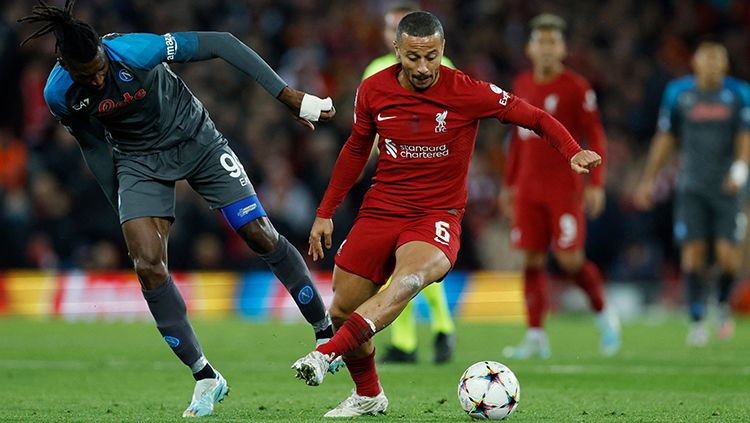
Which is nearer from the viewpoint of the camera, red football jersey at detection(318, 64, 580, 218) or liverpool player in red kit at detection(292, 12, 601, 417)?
liverpool player in red kit at detection(292, 12, 601, 417)

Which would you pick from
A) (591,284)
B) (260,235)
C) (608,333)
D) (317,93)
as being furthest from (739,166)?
(317,93)

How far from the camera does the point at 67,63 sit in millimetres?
7031

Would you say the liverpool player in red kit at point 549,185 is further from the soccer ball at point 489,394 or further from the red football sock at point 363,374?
the soccer ball at point 489,394

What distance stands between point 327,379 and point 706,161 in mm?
5551

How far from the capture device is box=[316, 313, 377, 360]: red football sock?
658cm

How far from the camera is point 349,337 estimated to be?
6668mm

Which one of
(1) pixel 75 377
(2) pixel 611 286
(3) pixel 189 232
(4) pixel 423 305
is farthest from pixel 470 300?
(1) pixel 75 377

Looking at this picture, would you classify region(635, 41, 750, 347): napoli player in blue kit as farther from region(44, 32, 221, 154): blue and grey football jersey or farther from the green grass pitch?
region(44, 32, 221, 154): blue and grey football jersey

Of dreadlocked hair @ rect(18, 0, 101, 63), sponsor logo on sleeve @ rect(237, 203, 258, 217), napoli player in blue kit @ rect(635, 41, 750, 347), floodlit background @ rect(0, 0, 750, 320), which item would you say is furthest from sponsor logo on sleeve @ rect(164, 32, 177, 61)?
floodlit background @ rect(0, 0, 750, 320)

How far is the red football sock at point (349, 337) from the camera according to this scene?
6582mm

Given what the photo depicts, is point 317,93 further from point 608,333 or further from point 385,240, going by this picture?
point 385,240

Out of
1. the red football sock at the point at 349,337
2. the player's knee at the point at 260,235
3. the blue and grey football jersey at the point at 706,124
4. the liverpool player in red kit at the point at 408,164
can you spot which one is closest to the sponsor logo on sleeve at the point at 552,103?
the blue and grey football jersey at the point at 706,124

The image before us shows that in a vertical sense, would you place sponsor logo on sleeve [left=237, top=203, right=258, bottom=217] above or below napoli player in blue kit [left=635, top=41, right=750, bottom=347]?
below

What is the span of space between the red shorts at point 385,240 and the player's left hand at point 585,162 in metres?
0.84
